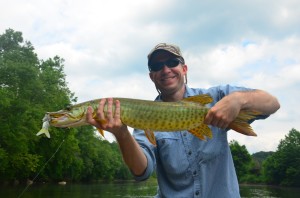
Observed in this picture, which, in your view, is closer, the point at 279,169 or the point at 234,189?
the point at 234,189

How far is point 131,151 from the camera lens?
333 cm

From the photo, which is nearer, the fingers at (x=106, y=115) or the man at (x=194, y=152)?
the man at (x=194, y=152)


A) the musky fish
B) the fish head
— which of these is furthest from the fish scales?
the fish head

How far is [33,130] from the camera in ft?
99.8

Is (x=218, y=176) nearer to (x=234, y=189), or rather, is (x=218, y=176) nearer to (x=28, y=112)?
(x=234, y=189)

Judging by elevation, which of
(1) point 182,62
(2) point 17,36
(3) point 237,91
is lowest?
(3) point 237,91

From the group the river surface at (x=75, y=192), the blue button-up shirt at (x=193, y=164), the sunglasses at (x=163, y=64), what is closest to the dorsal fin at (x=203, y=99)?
the blue button-up shirt at (x=193, y=164)

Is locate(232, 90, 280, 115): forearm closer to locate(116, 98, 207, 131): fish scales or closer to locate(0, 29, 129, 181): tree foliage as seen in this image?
locate(116, 98, 207, 131): fish scales

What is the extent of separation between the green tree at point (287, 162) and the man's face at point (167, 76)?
2492 inches

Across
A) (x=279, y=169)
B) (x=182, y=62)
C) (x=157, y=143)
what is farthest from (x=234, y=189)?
Answer: (x=279, y=169)

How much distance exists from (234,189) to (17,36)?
36908 millimetres

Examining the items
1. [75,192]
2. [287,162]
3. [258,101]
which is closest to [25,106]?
[75,192]

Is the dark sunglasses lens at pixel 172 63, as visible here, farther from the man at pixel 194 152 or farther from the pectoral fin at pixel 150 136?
the pectoral fin at pixel 150 136

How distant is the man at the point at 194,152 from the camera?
3.16m
